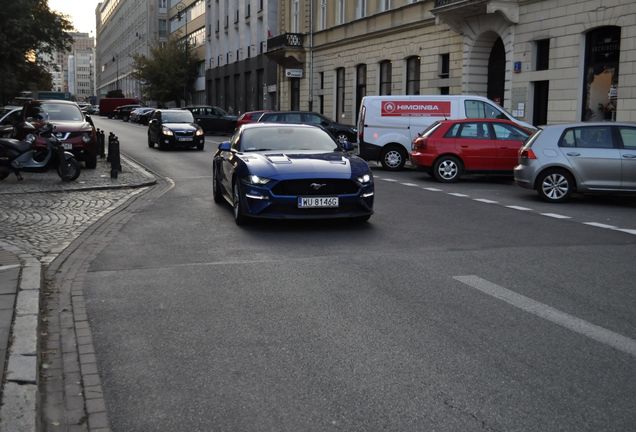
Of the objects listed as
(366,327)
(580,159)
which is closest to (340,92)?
(580,159)

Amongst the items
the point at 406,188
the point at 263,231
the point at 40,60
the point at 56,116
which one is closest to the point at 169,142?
the point at 56,116

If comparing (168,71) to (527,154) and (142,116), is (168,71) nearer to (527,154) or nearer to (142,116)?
(142,116)

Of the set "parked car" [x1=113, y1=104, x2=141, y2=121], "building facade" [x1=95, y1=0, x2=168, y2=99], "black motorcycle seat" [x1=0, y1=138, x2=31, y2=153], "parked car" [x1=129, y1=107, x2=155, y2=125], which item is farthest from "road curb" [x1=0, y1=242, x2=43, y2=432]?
"building facade" [x1=95, y1=0, x2=168, y2=99]

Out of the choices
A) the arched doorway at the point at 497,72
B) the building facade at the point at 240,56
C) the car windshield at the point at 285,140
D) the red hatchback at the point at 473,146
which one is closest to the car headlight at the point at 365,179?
the car windshield at the point at 285,140

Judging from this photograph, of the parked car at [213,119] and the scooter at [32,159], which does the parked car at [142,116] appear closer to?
the parked car at [213,119]

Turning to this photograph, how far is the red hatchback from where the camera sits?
17672mm

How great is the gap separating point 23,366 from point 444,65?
97.5ft

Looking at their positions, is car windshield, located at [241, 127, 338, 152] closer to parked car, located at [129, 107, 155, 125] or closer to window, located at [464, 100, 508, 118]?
window, located at [464, 100, 508, 118]

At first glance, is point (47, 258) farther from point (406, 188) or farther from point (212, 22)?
point (212, 22)

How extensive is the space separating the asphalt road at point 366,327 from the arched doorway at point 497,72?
20.0 m

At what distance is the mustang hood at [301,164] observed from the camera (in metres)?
9.93

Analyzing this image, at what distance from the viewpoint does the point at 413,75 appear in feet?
114

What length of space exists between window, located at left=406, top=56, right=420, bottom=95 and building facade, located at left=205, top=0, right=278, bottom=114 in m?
18.9

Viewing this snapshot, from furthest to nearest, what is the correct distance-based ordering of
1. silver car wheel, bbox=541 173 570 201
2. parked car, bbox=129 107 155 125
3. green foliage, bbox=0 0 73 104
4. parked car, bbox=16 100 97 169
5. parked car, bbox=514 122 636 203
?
parked car, bbox=129 107 155 125
green foliage, bbox=0 0 73 104
parked car, bbox=16 100 97 169
silver car wheel, bbox=541 173 570 201
parked car, bbox=514 122 636 203
